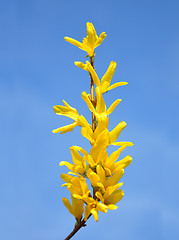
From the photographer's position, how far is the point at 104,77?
2125mm

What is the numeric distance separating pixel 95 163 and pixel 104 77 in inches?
23.9

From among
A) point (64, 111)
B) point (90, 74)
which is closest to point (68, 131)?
point (64, 111)

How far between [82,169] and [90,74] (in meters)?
0.66

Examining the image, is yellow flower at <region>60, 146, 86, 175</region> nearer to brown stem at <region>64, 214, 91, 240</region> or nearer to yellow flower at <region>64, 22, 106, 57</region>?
brown stem at <region>64, 214, 91, 240</region>

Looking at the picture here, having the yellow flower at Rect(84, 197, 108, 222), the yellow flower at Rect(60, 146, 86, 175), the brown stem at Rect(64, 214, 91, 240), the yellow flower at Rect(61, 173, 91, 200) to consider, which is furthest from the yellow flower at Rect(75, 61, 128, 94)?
the brown stem at Rect(64, 214, 91, 240)

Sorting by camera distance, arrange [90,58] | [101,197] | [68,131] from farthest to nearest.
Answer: [90,58] → [68,131] → [101,197]

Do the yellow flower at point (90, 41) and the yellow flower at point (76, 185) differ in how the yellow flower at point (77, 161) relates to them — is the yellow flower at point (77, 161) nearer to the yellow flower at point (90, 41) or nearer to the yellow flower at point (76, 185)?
the yellow flower at point (76, 185)

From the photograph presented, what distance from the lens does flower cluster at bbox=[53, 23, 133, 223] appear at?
5.90 feet

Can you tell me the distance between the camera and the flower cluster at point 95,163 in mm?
1798

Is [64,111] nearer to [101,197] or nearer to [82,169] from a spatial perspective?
[82,169]

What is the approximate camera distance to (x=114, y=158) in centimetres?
188

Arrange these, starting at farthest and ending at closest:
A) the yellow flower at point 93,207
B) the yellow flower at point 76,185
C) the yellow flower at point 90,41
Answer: the yellow flower at point 90,41 → the yellow flower at point 76,185 → the yellow flower at point 93,207

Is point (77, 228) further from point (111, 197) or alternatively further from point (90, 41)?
point (90, 41)

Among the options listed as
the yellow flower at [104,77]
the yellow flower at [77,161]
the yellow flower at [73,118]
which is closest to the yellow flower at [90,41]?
the yellow flower at [104,77]
